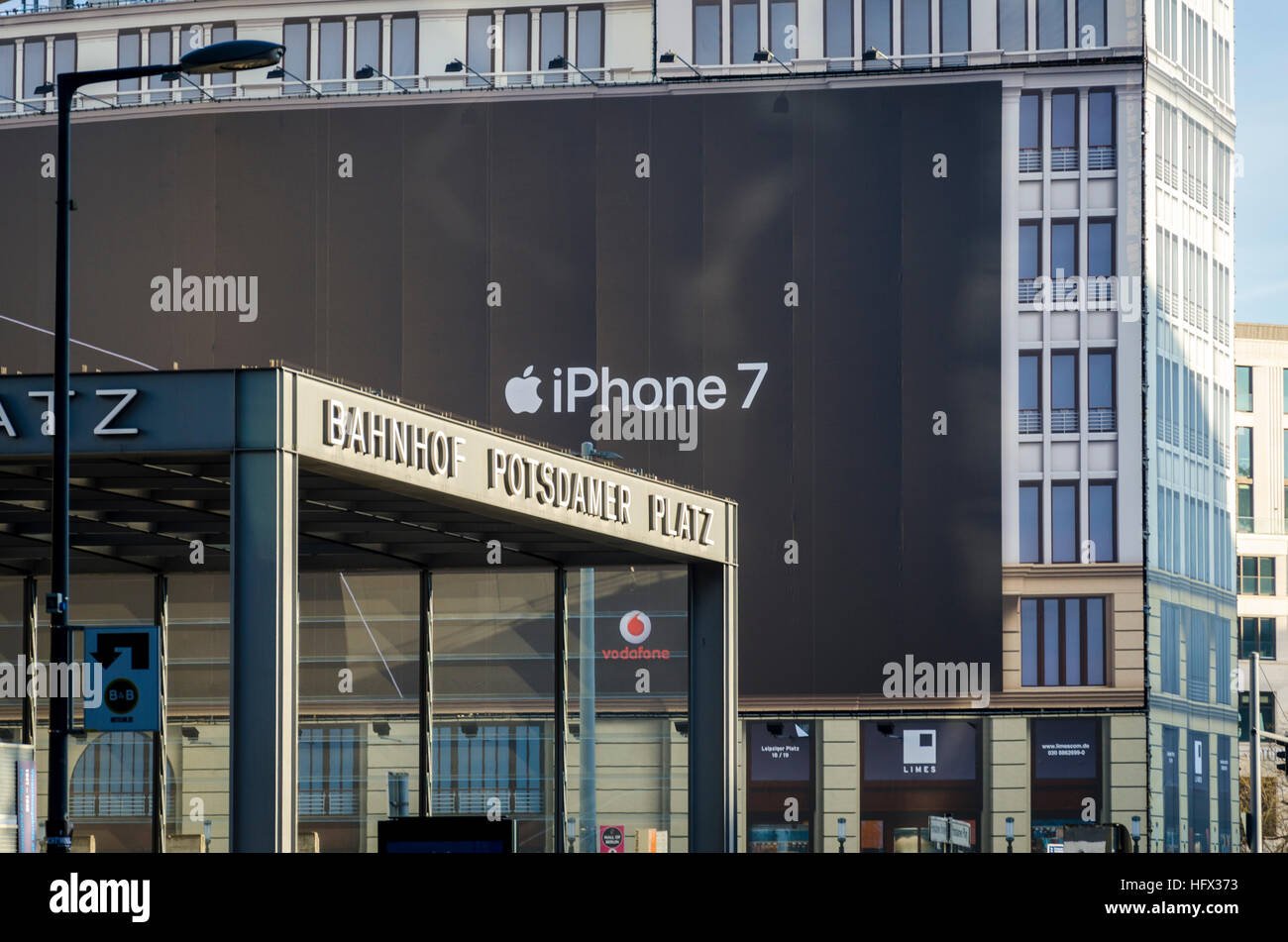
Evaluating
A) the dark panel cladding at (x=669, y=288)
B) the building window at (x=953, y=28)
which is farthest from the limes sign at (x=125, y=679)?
the building window at (x=953, y=28)

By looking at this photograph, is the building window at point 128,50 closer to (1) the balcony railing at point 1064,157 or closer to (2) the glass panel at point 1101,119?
(1) the balcony railing at point 1064,157

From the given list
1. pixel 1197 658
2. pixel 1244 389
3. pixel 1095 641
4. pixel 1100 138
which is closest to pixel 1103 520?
pixel 1095 641

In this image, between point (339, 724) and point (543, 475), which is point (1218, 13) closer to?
point (339, 724)

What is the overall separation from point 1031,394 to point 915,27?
39.7 feet

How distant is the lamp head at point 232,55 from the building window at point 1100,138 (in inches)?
1710

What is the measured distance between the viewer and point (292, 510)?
70.0 ft

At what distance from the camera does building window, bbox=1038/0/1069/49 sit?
204 ft

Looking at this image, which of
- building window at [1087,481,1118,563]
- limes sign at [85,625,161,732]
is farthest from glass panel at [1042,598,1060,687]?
limes sign at [85,625,161,732]

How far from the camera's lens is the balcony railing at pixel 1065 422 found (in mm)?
59903

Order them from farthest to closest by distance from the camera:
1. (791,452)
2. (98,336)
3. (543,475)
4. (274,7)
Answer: (274,7) → (98,336) → (791,452) → (543,475)
